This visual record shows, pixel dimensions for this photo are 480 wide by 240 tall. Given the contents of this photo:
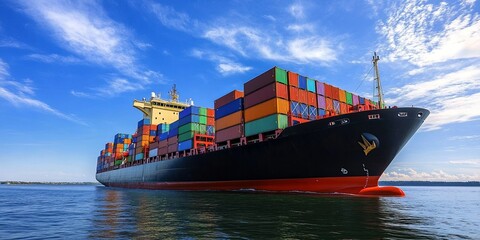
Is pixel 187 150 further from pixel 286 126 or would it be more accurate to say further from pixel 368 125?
pixel 368 125

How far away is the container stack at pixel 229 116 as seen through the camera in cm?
2978

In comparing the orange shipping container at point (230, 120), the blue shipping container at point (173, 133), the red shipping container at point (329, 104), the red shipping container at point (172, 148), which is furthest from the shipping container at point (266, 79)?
the blue shipping container at point (173, 133)

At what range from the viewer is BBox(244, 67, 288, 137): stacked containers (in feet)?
82.0

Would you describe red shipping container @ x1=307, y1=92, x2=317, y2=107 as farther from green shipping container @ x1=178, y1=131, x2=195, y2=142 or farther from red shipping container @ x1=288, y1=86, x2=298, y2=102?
green shipping container @ x1=178, y1=131, x2=195, y2=142

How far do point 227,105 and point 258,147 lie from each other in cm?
859

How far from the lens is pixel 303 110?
26.7 m

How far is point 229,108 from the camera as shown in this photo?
31.9 m

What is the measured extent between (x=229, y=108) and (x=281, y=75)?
7.91 meters

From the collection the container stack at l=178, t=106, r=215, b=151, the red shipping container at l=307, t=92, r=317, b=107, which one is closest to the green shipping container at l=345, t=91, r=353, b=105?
the red shipping container at l=307, t=92, r=317, b=107

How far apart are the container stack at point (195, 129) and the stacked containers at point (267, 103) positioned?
39.5 feet

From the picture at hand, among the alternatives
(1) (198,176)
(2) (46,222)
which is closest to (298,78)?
(1) (198,176)

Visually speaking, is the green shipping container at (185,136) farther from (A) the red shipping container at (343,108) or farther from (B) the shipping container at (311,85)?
(A) the red shipping container at (343,108)

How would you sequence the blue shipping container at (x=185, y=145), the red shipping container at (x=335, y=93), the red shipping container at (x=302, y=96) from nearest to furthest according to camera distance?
the red shipping container at (x=302, y=96) → the red shipping container at (x=335, y=93) → the blue shipping container at (x=185, y=145)

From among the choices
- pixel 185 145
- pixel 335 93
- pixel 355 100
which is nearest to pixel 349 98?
pixel 355 100
